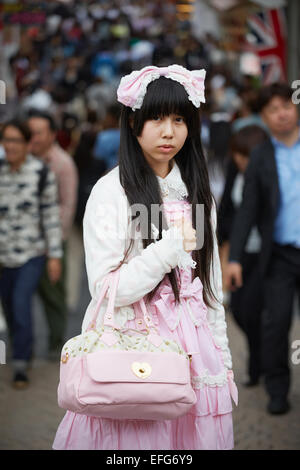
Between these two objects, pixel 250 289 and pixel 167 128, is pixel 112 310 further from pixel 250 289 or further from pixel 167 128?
pixel 250 289

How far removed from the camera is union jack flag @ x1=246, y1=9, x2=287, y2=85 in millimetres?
8203

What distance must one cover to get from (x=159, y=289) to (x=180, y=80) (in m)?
0.76

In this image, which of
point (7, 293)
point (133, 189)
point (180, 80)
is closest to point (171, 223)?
point (133, 189)

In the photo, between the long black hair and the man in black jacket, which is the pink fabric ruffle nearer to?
the long black hair

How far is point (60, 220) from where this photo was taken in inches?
245

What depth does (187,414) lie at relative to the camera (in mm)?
2871

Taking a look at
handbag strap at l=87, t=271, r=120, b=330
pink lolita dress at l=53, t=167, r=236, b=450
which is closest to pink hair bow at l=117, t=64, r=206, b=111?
pink lolita dress at l=53, t=167, r=236, b=450

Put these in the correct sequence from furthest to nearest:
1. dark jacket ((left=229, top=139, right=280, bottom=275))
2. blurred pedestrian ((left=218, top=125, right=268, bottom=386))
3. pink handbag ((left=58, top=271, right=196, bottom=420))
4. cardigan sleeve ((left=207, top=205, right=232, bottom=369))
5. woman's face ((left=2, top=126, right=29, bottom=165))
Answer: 1. woman's face ((left=2, top=126, right=29, bottom=165))
2. blurred pedestrian ((left=218, top=125, right=268, bottom=386))
3. dark jacket ((left=229, top=139, right=280, bottom=275))
4. cardigan sleeve ((left=207, top=205, right=232, bottom=369))
5. pink handbag ((left=58, top=271, right=196, bottom=420))

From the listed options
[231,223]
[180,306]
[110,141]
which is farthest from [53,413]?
[110,141]

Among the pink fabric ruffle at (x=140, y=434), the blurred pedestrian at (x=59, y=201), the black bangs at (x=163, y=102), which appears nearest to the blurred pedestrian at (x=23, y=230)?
the blurred pedestrian at (x=59, y=201)

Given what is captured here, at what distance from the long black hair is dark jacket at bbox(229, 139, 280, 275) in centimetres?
178

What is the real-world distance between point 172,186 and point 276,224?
1980mm

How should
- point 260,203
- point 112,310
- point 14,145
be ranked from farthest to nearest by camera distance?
point 14,145 → point 260,203 → point 112,310

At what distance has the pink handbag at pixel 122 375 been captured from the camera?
251cm
